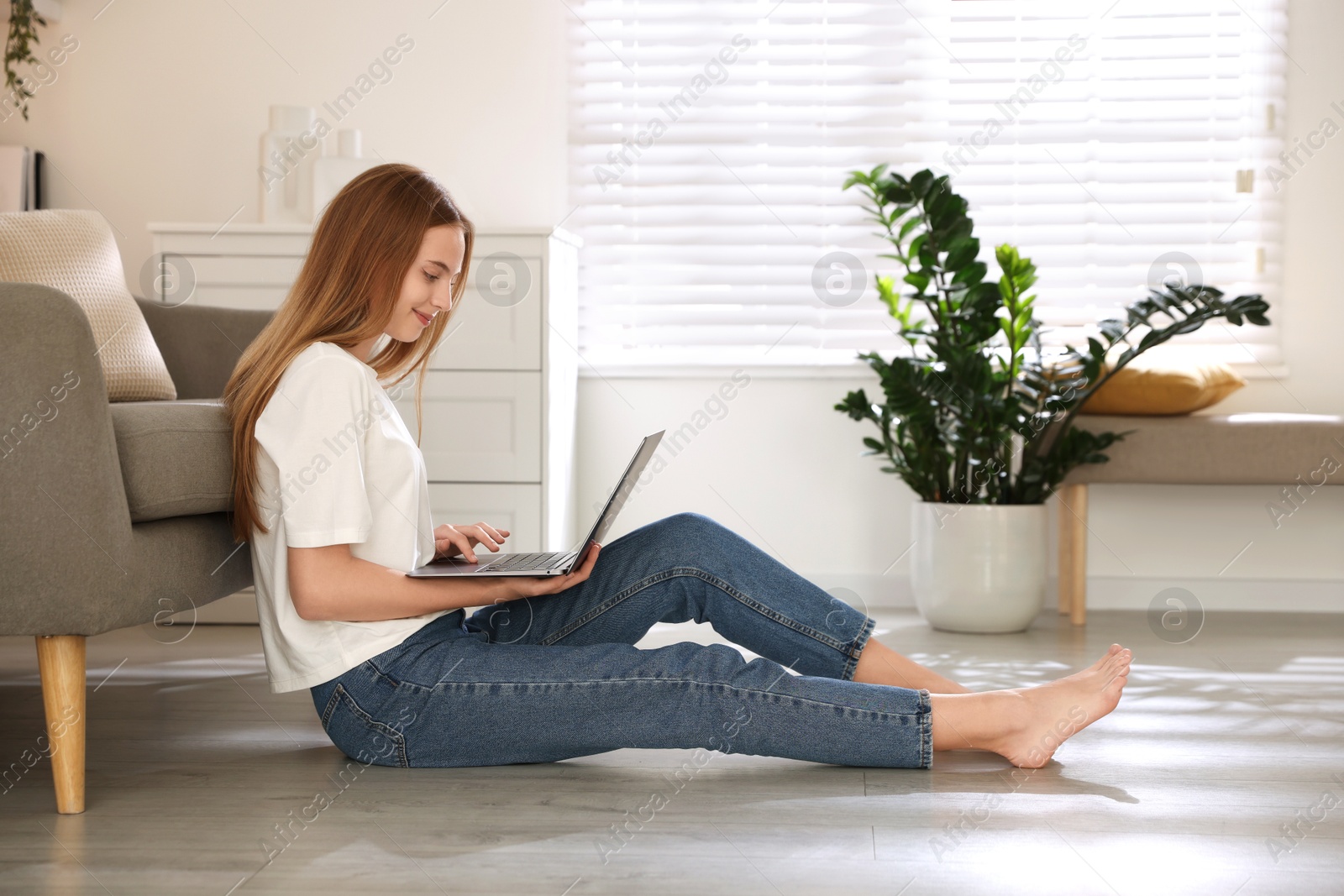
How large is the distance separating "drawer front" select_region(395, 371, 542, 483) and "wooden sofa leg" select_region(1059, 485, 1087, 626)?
4.30 ft

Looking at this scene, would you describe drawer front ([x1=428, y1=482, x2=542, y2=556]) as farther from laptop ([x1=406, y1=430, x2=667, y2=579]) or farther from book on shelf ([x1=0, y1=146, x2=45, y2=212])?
book on shelf ([x1=0, y1=146, x2=45, y2=212])

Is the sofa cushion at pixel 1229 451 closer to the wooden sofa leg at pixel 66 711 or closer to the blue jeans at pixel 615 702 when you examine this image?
the blue jeans at pixel 615 702

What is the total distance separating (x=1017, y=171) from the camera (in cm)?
304

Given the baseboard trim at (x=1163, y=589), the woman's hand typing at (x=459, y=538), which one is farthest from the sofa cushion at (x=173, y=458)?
the baseboard trim at (x=1163, y=589)

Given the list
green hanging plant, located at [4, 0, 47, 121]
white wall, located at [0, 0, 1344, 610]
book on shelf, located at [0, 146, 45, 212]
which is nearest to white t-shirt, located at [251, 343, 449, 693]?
white wall, located at [0, 0, 1344, 610]

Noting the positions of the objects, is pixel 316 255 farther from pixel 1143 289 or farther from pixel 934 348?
pixel 1143 289

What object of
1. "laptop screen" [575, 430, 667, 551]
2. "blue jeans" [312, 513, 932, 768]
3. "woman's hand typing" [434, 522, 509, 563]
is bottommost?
"blue jeans" [312, 513, 932, 768]

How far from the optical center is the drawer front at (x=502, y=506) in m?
2.61

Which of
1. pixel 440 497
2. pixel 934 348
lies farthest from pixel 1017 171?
pixel 440 497

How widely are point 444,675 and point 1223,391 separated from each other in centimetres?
219

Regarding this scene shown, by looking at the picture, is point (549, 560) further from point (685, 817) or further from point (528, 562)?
point (685, 817)

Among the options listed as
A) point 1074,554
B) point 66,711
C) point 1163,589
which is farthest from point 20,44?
point 1163,589

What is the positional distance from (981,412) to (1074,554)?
48 centimetres

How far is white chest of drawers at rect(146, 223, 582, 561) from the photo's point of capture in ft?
8.50
